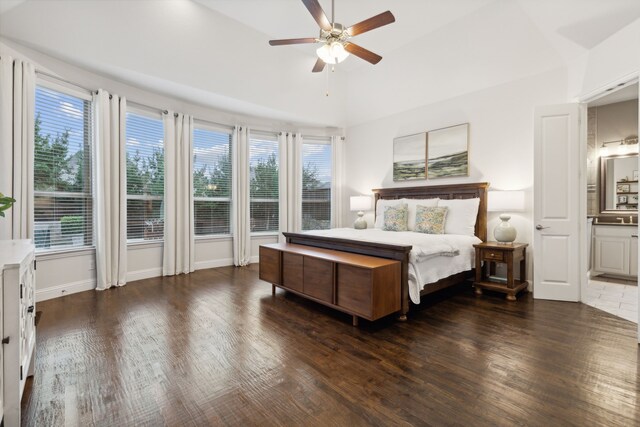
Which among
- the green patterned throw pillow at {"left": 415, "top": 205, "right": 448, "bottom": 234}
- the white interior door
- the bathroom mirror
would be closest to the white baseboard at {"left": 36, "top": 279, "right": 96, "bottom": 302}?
the green patterned throw pillow at {"left": 415, "top": 205, "right": 448, "bottom": 234}

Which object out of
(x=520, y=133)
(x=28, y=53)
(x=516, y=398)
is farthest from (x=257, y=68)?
(x=516, y=398)

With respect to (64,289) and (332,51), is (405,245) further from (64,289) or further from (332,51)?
(64,289)

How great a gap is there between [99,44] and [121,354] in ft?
11.1

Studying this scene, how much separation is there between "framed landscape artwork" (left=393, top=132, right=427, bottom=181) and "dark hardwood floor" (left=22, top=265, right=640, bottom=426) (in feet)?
8.34

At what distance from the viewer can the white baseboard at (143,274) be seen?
436cm

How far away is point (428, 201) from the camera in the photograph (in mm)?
4613

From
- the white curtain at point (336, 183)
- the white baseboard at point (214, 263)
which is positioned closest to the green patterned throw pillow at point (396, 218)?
the white curtain at point (336, 183)

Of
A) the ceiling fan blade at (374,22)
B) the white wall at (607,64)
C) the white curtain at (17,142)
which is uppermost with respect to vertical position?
the ceiling fan blade at (374,22)

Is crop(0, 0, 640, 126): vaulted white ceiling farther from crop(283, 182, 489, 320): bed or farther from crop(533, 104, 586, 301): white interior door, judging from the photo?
crop(283, 182, 489, 320): bed

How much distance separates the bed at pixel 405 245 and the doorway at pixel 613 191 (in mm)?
1553

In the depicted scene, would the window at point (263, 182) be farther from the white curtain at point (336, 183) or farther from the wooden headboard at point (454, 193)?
the wooden headboard at point (454, 193)

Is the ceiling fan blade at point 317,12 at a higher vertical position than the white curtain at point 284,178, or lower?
higher

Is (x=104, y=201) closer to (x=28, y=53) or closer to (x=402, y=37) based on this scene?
(x=28, y=53)

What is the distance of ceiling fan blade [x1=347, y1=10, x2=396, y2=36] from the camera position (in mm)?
2576
